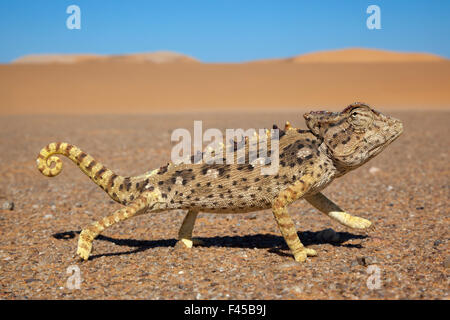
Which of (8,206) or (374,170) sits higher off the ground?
(374,170)

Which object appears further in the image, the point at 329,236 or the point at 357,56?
the point at 357,56

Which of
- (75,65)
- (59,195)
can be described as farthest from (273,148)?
(75,65)

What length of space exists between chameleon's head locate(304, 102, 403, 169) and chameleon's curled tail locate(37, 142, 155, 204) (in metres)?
2.15

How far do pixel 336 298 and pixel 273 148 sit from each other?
1662 millimetres

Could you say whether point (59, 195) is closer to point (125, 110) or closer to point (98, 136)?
point (98, 136)

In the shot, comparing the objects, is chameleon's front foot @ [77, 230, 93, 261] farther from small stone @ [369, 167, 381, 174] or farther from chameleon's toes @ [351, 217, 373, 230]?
small stone @ [369, 167, 381, 174]

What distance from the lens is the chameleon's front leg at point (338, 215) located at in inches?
202

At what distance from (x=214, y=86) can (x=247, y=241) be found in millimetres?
50698

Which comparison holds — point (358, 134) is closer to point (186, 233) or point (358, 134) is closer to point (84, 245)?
point (186, 233)

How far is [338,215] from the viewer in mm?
5191

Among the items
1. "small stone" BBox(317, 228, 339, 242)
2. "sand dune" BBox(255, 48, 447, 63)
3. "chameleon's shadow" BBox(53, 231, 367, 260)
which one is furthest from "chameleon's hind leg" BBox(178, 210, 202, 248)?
"sand dune" BBox(255, 48, 447, 63)

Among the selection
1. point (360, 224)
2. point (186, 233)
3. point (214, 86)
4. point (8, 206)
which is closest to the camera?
point (360, 224)

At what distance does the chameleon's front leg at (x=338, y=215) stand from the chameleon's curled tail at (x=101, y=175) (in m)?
2.03

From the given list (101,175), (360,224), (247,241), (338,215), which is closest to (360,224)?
(360,224)
